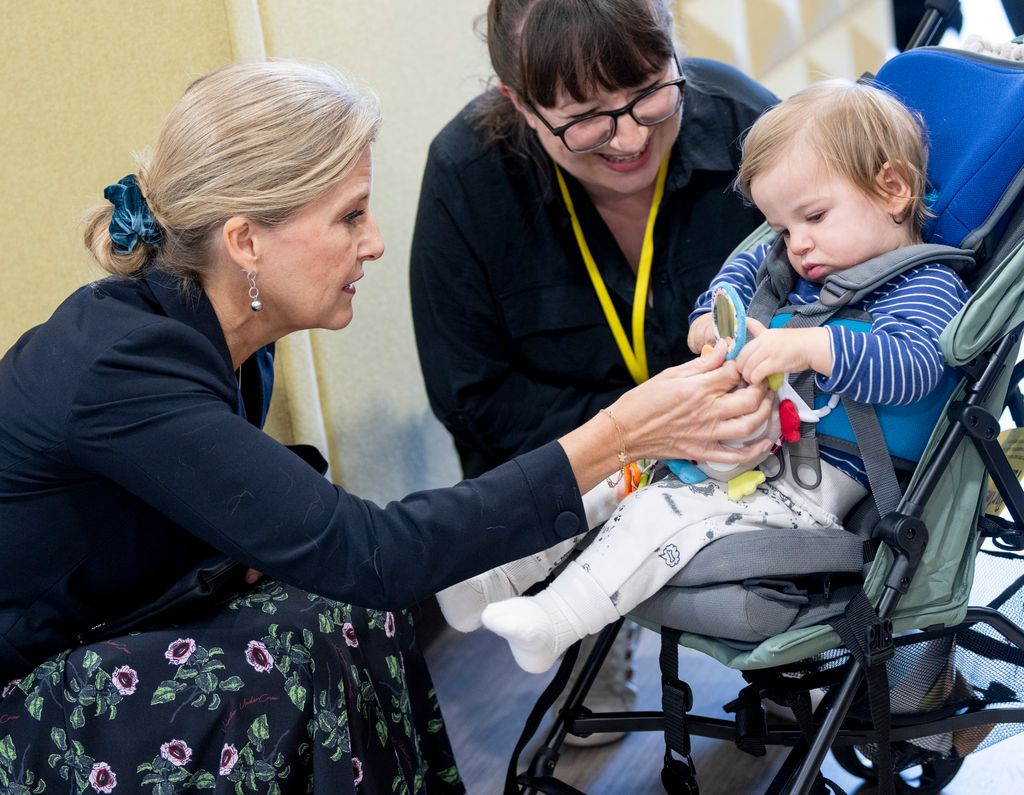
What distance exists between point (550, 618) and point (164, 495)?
554mm

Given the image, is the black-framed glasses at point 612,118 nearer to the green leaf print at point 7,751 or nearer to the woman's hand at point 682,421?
the woman's hand at point 682,421

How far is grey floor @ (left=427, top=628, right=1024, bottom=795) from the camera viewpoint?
227cm

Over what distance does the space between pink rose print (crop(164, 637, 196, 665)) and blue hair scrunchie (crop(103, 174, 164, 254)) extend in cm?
58

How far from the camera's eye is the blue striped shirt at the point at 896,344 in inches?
64.8

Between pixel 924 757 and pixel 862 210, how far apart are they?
2.95 feet

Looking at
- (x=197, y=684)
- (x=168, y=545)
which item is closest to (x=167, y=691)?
(x=197, y=684)

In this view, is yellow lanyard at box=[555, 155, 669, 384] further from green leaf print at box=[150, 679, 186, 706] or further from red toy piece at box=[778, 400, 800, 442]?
green leaf print at box=[150, 679, 186, 706]

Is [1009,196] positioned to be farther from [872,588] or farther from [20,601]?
[20,601]

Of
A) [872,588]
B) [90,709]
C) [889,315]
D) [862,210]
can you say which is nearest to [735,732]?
[872,588]

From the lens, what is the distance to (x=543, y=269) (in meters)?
2.44

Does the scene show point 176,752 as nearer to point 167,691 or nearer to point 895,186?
point 167,691

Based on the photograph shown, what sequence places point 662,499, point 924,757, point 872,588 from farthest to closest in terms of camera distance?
1. point 924,757
2. point 662,499
3. point 872,588

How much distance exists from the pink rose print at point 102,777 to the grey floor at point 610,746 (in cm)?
93

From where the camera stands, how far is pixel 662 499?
5.82ft
